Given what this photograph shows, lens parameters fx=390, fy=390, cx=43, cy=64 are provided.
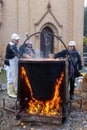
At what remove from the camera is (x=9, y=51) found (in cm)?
1048

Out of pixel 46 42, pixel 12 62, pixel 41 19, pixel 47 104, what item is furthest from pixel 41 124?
pixel 46 42

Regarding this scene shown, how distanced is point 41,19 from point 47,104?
17083mm

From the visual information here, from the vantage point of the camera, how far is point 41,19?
2588 cm

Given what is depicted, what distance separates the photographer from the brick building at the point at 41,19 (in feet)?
79.5

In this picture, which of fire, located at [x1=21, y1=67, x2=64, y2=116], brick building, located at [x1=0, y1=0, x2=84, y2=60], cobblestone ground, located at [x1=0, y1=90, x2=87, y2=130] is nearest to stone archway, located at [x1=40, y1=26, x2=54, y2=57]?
brick building, located at [x1=0, y1=0, x2=84, y2=60]

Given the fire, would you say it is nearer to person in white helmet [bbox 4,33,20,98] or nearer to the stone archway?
person in white helmet [bbox 4,33,20,98]

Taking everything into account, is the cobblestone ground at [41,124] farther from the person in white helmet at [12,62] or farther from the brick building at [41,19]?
the brick building at [41,19]

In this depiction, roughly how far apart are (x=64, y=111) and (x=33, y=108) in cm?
74

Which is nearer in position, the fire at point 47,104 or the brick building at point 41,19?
the fire at point 47,104

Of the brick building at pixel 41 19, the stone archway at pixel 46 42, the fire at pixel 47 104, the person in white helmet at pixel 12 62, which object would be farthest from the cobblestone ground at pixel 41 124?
the stone archway at pixel 46 42

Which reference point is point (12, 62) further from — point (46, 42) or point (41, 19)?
point (46, 42)

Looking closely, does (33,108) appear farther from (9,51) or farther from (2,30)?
(2,30)

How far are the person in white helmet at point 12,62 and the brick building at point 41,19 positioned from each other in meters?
12.7

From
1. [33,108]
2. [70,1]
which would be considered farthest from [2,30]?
[33,108]
